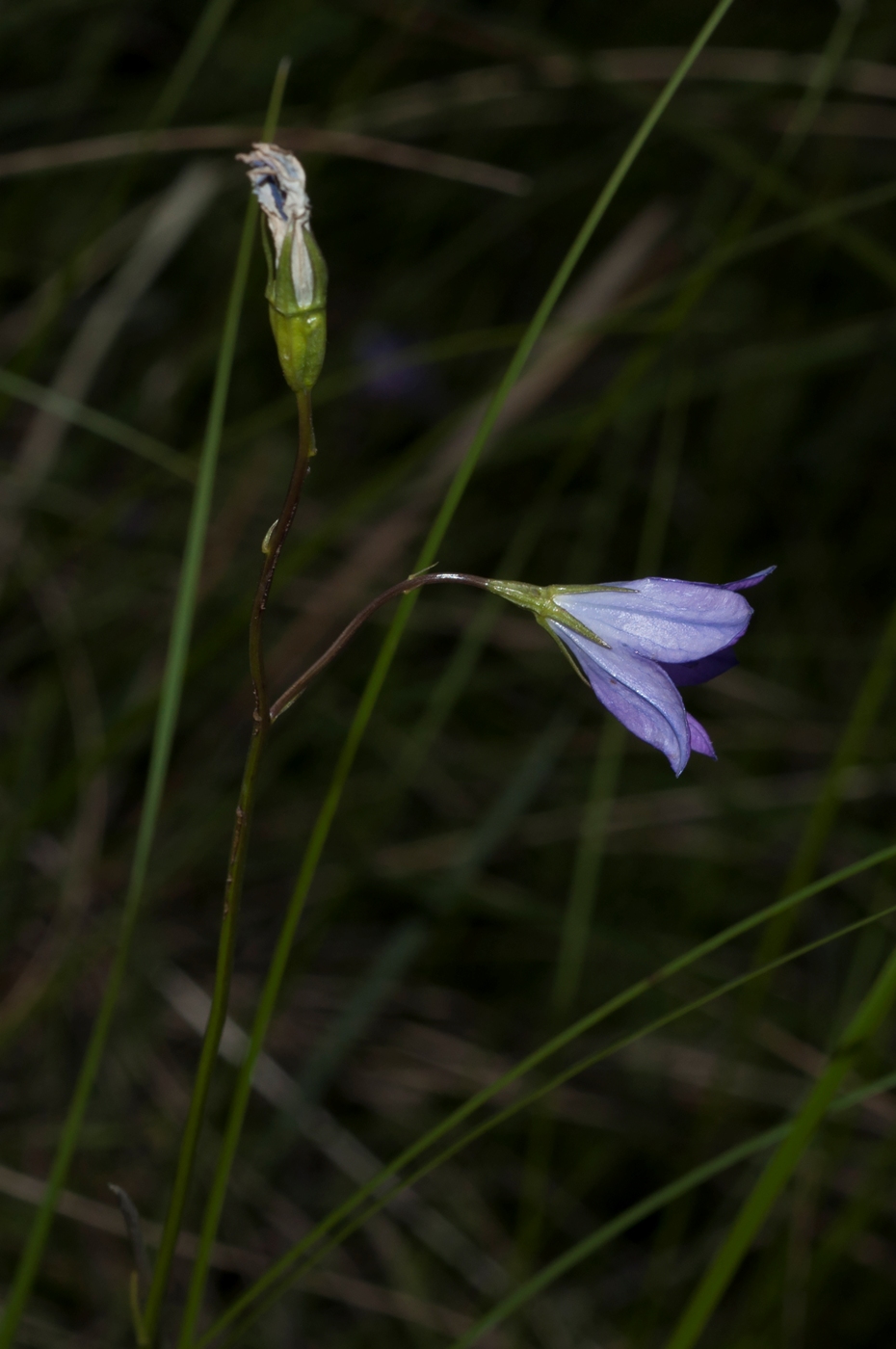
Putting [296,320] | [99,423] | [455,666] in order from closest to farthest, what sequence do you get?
[296,320]
[99,423]
[455,666]

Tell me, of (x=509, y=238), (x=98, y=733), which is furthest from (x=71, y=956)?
(x=509, y=238)

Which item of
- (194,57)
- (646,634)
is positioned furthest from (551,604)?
(194,57)

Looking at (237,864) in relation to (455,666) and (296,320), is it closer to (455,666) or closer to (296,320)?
(296,320)

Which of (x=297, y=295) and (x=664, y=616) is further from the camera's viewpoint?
(x=664, y=616)

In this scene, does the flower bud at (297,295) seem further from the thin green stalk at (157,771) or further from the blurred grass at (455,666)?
the blurred grass at (455,666)

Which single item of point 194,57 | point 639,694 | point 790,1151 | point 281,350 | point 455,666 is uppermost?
point 194,57

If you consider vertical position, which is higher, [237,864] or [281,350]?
[281,350]

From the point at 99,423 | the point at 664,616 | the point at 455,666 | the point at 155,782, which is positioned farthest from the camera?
the point at 455,666
